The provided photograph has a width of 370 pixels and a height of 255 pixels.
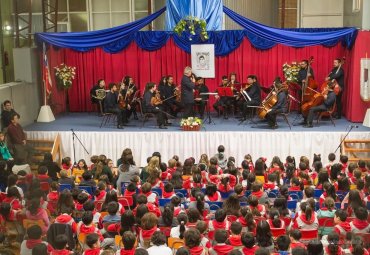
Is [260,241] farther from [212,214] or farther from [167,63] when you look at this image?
[167,63]

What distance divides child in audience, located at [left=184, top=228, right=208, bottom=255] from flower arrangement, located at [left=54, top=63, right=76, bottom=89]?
1083 centimetres

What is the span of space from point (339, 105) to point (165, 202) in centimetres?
840

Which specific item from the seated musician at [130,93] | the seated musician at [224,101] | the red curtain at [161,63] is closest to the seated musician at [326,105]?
the red curtain at [161,63]

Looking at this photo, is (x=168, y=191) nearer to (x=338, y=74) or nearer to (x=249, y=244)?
(x=249, y=244)

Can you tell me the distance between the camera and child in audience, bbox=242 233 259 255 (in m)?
6.34

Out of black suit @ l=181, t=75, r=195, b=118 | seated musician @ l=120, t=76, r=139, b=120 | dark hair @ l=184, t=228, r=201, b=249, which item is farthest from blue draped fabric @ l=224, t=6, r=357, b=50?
dark hair @ l=184, t=228, r=201, b=249

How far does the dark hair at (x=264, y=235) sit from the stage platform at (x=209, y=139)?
723 centimetres

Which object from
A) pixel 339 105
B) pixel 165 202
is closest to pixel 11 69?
pixel 339 105

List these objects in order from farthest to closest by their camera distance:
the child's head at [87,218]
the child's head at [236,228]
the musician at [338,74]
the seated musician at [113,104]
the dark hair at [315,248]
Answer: the musician at [338,74]
the seated musician at [113,104]
the child's head at [87,218]
the child's head at [236,228]
the dark hair at [315,248]

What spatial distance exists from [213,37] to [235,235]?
10.3 m

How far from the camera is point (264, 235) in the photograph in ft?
21.7

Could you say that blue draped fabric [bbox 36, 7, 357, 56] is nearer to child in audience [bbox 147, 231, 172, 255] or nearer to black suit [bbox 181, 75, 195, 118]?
black suit [bbox 181, 75, 195, 118]

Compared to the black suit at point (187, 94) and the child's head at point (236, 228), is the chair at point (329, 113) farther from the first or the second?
the child's head at point (236, 228)

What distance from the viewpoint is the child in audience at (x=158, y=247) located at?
621cm
